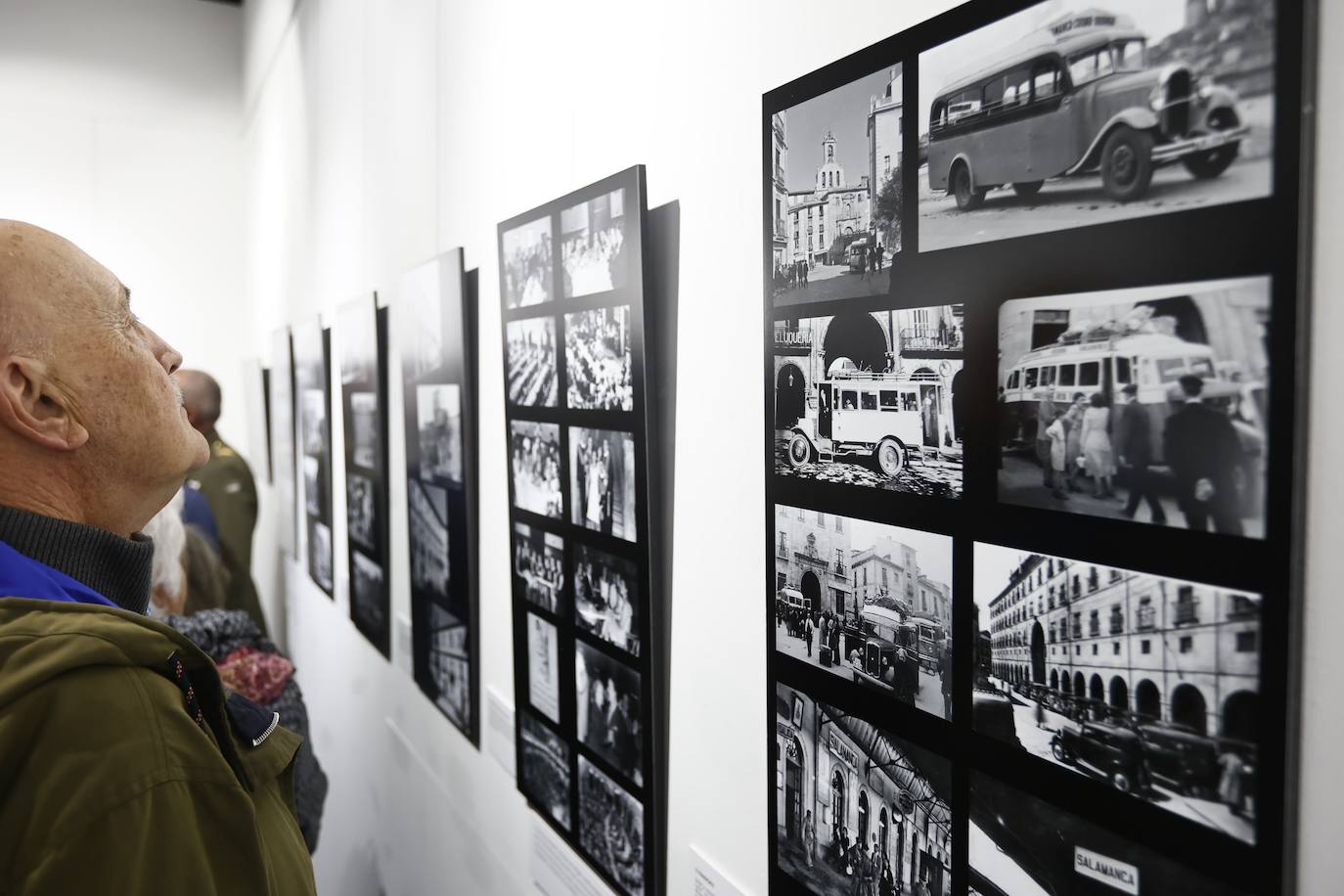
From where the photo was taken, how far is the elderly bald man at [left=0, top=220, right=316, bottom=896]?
923 mm

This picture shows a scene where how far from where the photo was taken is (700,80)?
1379 millimetres

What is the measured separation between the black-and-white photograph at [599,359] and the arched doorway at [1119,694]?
0.89 m

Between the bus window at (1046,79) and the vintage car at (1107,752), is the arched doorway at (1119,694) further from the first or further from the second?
the bus window at (1046,79)

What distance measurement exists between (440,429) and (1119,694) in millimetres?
2023

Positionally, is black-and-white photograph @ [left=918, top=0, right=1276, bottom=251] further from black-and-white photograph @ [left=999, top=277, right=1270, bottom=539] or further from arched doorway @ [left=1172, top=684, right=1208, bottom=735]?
arched doorway @ [left=1172, top=684, right=1208, bottom=735]

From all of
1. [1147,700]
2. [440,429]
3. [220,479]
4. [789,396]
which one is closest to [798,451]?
[789,396]

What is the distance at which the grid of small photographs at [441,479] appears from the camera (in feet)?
7.68

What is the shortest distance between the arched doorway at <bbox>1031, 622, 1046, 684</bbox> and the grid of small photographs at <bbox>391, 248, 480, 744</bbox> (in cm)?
172

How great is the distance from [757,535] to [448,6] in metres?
1.93

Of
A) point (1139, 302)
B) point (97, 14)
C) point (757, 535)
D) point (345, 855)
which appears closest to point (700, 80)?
point (757, 535)

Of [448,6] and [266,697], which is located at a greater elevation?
[448,6]

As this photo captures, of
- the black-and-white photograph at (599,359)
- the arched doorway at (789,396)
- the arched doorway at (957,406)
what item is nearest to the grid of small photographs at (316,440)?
the black-and-white photograph at (599,359)

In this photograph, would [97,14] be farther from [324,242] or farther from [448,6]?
[448,6]

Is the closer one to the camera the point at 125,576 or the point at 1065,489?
the point at 1065,489
